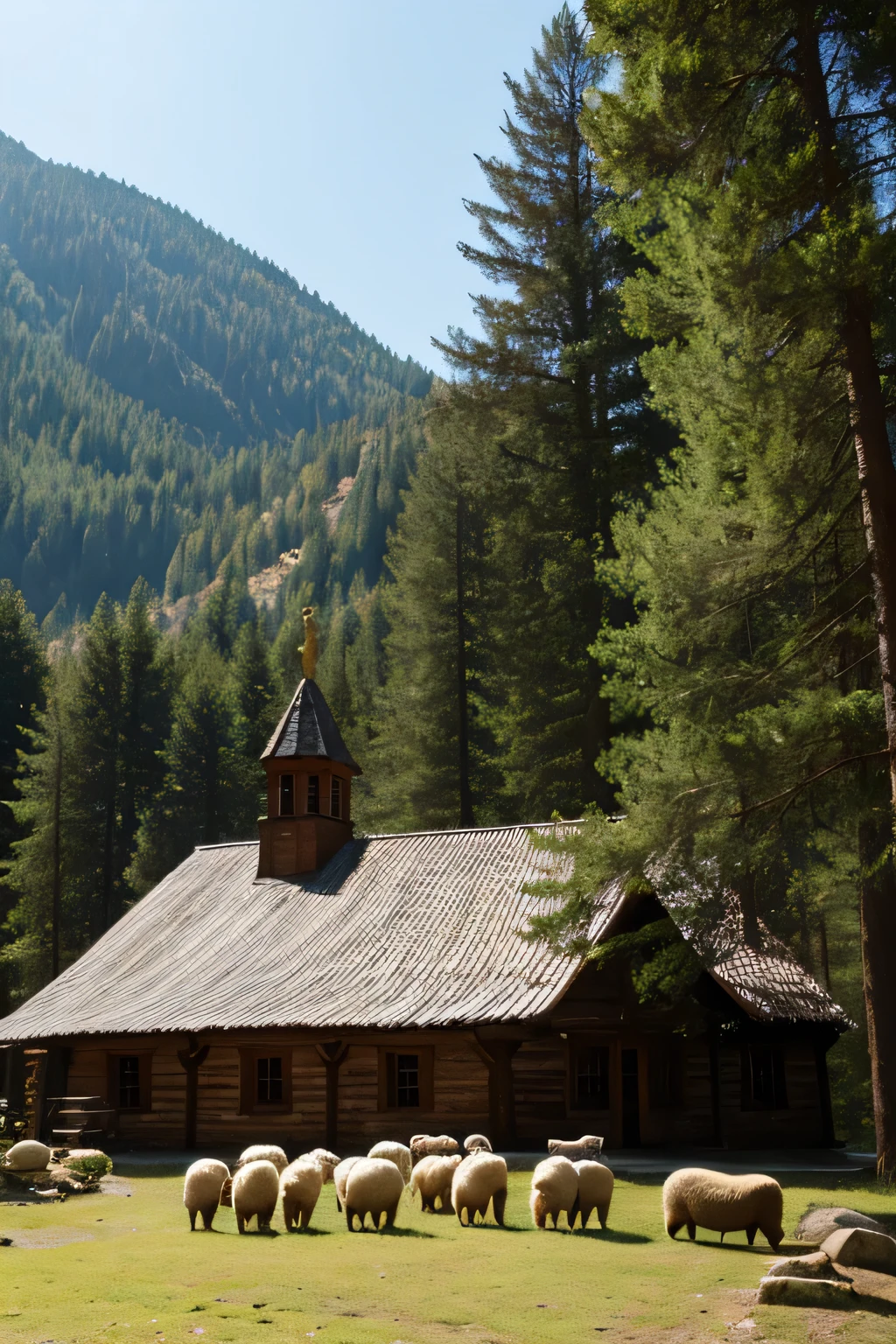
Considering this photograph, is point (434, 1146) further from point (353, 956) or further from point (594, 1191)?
point (353, 956)

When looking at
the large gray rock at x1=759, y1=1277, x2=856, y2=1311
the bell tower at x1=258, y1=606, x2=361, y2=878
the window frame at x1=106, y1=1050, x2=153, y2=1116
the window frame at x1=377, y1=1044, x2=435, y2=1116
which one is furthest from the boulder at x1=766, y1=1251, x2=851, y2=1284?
the bell tower at x1=258, y1=606, x2=361, y2=878

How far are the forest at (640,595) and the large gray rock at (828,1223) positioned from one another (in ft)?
10.3

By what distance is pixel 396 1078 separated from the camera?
21953 mm

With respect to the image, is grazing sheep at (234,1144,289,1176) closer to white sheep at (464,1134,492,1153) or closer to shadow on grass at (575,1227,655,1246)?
white sheep at (464,1134,492,1153)

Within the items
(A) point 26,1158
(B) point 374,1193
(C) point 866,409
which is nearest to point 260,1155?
(B) point 374,1193

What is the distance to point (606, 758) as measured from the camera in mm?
15844

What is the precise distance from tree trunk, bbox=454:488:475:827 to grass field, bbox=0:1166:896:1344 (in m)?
24.7

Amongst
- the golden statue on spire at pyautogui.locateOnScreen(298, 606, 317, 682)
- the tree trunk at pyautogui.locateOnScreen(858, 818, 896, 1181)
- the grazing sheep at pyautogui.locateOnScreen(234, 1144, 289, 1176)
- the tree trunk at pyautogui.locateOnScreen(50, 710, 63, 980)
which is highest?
the golden statue on spire at pyautogui.locateOnScreen(298, 606, 317, 682)

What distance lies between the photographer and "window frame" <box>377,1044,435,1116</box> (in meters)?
21.4

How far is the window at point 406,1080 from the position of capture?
2147 cm

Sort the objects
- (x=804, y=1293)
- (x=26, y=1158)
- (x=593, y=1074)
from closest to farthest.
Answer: (x=804, y=1293)
(x=26, y=1158)
(x=593, y=1074)

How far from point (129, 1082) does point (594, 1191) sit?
13.5 metres

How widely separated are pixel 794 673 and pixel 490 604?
26.6m

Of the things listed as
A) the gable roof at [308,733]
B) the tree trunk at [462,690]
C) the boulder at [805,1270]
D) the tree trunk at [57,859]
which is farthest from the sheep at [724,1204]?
the tree trunk at [57,859]
